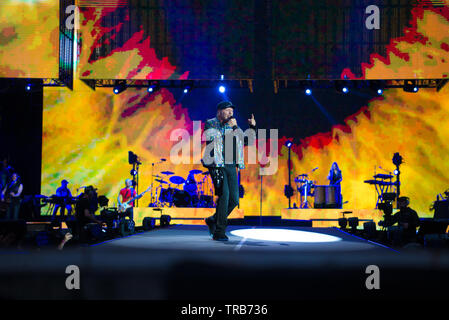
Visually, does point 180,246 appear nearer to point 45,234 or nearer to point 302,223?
point 45,234

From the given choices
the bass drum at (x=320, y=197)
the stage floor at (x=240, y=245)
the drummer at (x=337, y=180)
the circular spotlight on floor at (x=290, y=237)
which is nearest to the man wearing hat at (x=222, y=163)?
the stage floor at (x=240, y=245)

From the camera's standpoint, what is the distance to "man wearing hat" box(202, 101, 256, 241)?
15.5 ft

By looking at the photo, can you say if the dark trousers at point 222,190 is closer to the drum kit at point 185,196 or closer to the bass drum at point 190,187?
the drum kit at point 185,196

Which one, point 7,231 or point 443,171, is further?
point 443,171

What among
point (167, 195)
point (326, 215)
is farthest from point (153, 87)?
point (326, 215)

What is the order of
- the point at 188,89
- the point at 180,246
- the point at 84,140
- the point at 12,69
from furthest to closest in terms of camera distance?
the point at 84,140
the point at 188,89
the point at 12,69
the point at 180,246

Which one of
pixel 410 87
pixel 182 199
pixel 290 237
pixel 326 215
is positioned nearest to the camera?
pixel 290 237

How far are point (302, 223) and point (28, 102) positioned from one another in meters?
9.25

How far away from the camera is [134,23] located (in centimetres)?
A: 1236

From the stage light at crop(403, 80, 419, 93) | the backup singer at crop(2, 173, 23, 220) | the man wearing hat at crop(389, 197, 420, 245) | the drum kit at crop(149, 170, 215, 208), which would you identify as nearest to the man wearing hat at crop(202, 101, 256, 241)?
the man wearing hat at crop(389, 197, 420, 245)

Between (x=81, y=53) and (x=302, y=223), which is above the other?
(x=81, y=53)

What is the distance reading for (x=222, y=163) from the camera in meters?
4.77

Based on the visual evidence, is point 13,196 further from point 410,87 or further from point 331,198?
point 410,87
